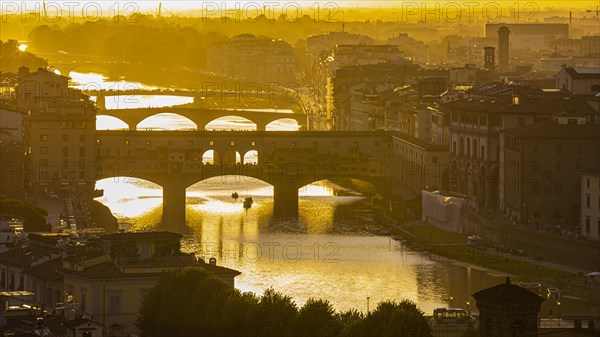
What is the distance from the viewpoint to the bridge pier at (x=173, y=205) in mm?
40625

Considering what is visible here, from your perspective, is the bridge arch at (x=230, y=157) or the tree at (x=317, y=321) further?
the bridge arch at (x=230, y=157)

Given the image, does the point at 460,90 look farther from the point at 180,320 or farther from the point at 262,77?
the point at 262,77

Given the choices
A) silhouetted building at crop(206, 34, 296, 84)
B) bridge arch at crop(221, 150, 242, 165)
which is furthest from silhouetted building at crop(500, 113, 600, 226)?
silhouetted building at crop(206, 34, 296, 84)

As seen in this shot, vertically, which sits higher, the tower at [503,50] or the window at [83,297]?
the tower at [503,50]

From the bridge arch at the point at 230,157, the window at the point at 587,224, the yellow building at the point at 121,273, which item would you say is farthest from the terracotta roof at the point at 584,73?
the yellow building at the point at 121,273

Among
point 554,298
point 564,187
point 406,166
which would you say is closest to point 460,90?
point 406,166

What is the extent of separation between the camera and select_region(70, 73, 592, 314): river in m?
31.2

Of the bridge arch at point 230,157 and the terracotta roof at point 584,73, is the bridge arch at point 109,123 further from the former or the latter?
the terracotta roof at point 584,73

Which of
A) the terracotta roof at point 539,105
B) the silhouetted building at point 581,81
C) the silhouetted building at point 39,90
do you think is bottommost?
the silhouetted building at point 39,90

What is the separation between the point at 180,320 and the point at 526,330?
6538 millimetres

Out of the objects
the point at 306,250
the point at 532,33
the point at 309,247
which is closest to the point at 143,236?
the point at 306,250

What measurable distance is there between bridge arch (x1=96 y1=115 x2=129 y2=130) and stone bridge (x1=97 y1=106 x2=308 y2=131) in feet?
1.97

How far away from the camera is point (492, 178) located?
135 ft

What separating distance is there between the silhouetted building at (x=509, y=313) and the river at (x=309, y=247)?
983 cm
